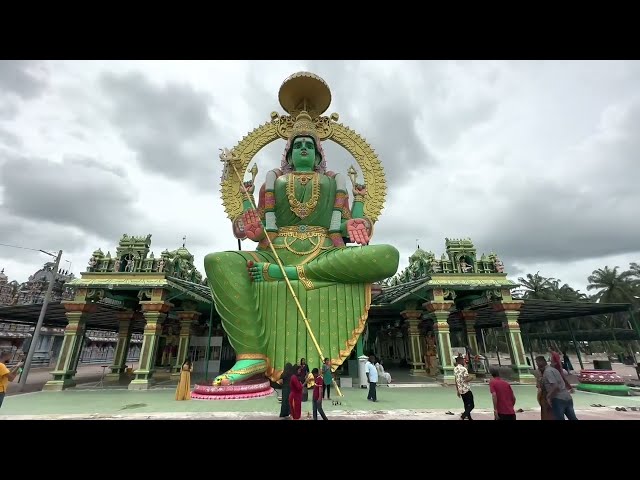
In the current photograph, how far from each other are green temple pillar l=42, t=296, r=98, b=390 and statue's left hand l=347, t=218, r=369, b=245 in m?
10.4

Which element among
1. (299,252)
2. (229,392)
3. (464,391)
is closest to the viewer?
(464,391)

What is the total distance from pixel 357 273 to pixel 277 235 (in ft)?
11.6

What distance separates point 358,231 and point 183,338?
31.6 feet

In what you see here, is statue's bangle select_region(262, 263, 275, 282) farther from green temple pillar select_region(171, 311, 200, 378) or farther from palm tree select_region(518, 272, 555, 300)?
palm tree select_region(518, 272, 555, 300)

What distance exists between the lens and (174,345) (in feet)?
60.8

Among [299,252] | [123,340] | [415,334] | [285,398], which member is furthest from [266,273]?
[123,340]

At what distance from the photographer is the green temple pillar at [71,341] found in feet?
37.7

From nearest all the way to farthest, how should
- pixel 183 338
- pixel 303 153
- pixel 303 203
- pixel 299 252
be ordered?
1. pixel 299 252
2. pixel 303 203
3. pixel 303 153
4. pixel 183 338

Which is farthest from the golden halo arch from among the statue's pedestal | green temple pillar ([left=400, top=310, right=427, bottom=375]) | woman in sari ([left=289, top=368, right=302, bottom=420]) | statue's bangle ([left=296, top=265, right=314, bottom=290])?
woman in sari ([left=289, top=368, right=302, bottom=420])

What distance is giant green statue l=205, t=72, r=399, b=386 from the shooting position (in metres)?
10.5

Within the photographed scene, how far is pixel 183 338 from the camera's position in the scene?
1487cm

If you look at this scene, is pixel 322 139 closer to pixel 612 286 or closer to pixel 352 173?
pixel 352 173
